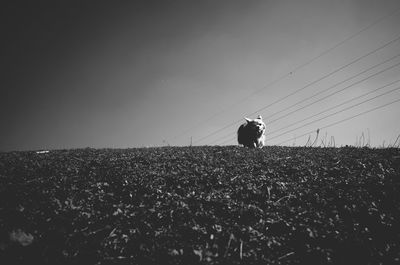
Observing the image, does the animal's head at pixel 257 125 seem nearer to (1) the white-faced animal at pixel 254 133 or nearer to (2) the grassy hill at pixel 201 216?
(1) the white-faced animal at pixel 254 133

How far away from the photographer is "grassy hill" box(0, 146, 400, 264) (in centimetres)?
382

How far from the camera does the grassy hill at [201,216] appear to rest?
3.82 m

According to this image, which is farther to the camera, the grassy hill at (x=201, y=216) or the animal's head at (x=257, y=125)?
the animal's head at (x=257, y=125)

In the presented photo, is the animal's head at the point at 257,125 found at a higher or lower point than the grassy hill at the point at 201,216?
higher

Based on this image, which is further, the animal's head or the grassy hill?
the animal's head

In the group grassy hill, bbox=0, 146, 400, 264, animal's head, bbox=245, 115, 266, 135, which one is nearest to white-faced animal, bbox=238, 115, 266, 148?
animal's head, bbox=245, 115, 266, 135

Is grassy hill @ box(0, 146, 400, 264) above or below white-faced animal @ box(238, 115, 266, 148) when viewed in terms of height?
below

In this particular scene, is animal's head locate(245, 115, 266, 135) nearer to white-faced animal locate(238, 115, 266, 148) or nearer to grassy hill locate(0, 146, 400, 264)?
white-faced animal locate(238, 115, 266, 148)

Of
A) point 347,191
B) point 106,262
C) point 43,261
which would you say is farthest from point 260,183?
point 43,261

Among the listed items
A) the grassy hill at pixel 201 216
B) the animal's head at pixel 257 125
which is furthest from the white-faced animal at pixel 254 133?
the grassy hill at pixel 201 216

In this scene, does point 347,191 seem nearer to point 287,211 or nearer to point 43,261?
point 287,211

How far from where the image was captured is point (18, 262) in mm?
3590

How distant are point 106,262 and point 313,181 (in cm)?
542

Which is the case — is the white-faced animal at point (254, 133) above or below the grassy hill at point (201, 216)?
above
